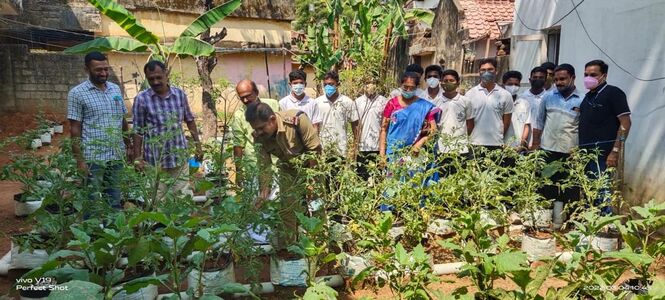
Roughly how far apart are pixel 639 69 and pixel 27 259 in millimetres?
5668

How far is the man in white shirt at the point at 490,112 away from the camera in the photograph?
17.6 ft

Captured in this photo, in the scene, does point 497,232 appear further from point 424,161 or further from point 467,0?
point 467,0

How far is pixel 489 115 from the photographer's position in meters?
5.35

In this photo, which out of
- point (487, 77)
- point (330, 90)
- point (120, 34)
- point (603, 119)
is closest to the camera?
point (603, 119)

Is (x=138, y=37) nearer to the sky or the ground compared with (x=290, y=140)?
nearer to the sky

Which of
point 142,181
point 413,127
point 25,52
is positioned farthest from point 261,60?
point 142,181

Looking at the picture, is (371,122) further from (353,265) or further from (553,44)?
(553,44)

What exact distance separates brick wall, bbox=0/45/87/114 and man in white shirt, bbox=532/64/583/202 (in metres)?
10.2

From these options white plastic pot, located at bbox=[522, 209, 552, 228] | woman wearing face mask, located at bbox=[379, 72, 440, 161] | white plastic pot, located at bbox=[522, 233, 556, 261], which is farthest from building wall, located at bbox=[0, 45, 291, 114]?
white plastic pot, located at bbox=[522, 233, 556, 261]

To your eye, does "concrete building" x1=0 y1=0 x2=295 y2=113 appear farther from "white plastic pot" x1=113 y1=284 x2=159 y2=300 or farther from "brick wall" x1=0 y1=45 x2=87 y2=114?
"white plastic pot" x1=113 y1=284 x2=159 y2=300

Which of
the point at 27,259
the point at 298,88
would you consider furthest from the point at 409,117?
the point at 27,259

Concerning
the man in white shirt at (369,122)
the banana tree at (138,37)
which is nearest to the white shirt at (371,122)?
the man in white shirt at (369,122)

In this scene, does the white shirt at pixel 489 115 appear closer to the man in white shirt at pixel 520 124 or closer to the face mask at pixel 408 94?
the man in white shirt at pixel 520 124

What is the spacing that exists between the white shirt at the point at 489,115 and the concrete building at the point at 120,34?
6.98m
